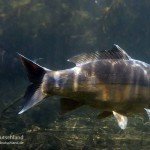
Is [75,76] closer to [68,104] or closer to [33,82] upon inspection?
[68,104]

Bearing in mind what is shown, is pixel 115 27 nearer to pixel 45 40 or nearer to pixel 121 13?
pixel 121 13

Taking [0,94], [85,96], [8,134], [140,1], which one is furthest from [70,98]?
[140,1]

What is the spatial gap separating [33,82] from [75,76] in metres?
0.52

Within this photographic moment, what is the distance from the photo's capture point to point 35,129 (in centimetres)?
816

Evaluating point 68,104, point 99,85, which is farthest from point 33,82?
point 99,85

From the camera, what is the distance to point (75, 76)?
12.0 feet

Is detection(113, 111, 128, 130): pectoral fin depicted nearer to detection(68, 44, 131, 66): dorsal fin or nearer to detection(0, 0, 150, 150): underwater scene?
detection(0, 0, 150, 150): underwater scene

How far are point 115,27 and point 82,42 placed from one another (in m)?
1.73

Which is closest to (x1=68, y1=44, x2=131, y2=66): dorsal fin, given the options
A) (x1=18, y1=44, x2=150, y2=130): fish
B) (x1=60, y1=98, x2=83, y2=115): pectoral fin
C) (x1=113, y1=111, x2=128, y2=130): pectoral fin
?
(x1=18, y1=44, x2=150, y2=130): fish

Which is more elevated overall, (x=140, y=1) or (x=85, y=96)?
(x=140, y=1)

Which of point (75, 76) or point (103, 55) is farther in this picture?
point (103, 55)

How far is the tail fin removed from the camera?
3.62m

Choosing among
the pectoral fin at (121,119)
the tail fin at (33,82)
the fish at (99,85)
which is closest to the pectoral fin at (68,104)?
the fish at (99,85)

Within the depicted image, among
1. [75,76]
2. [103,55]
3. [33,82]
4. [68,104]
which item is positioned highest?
[103,55]
